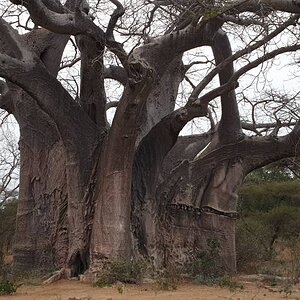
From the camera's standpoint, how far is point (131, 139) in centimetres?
909

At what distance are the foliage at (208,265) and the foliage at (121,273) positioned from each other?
1156 millimetres

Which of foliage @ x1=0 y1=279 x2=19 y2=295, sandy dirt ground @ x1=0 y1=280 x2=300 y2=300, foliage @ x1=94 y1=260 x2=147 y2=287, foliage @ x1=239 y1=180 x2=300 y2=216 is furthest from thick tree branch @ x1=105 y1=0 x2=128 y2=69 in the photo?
foliage @ x1=239 y1=180 x2=300 y2=216

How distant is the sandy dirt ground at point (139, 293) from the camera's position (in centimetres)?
715

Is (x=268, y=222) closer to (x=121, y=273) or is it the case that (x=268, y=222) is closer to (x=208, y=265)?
(x=208, y=265)

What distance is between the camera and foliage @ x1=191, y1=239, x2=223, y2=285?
9.61 meters

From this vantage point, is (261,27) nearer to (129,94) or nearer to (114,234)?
(129,94)

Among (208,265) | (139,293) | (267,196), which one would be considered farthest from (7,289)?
(267,196)

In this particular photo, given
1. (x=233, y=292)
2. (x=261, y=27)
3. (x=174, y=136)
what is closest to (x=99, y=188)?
(x=174, y=136)

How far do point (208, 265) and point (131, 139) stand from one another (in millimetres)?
2629

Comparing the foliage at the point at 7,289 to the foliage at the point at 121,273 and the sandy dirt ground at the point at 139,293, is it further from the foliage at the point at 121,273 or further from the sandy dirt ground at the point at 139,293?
the foliage at the point at 121,273

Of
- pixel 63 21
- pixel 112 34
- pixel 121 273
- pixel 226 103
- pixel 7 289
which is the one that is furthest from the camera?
pixel 226 103

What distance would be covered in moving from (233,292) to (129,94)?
2.88 meters

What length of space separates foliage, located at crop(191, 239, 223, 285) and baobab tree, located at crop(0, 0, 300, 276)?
1.14ft

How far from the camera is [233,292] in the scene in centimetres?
779
